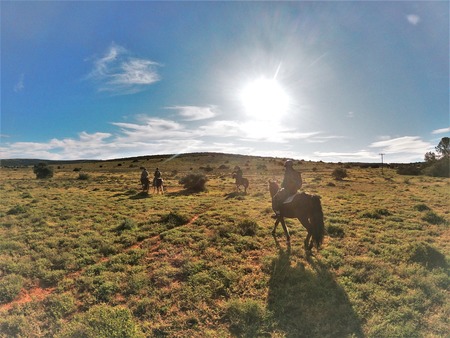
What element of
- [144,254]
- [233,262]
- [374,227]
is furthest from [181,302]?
[374,227]

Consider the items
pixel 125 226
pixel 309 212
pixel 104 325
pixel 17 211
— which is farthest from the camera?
pixel 17 211

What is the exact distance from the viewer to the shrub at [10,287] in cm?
769

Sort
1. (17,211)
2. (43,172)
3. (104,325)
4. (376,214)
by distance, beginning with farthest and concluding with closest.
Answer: (43,172)
(17,211)
(376,214)
(104,325)

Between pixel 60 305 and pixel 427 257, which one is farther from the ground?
pixel 427 257

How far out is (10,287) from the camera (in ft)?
26.3

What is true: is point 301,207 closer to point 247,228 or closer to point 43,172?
point 247,228

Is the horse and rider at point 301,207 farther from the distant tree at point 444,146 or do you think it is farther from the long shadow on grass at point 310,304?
the distant tree at point 444,146

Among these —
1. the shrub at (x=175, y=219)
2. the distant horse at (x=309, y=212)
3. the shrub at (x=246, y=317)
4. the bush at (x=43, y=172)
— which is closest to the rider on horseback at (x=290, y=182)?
the distant horse at (x=309, y=212)

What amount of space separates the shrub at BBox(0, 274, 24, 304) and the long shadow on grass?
24.8 ft

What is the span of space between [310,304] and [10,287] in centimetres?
886

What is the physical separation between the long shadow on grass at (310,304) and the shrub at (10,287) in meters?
7.54

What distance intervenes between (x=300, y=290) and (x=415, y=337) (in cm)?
264

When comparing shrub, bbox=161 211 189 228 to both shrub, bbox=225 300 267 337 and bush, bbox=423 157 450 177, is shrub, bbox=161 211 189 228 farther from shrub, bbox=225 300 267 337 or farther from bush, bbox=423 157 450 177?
bush, bbox=423 157 450 177

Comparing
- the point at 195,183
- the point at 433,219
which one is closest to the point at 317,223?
the point at 433,219
